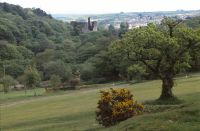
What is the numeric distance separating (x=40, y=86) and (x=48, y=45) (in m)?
54.9

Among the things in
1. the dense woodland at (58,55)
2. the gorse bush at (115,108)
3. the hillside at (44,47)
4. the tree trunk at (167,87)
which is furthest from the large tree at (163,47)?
the hillside at (44,47)

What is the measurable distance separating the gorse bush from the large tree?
23.9ft

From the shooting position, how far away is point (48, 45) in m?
137

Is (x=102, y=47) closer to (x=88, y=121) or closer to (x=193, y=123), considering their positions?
(x=88, y=121)

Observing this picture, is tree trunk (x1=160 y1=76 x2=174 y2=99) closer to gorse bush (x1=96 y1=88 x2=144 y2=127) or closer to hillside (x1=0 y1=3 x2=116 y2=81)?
gorse bush (x1=96 y1=88 x2=144 y2=127)

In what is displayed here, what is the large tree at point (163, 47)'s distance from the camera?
1078 inches

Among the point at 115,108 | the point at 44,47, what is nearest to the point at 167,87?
the point at 115,108

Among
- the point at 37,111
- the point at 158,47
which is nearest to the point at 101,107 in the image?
the point at 158,47

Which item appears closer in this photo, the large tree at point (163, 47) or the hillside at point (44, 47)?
the large tree at point (163, 47)

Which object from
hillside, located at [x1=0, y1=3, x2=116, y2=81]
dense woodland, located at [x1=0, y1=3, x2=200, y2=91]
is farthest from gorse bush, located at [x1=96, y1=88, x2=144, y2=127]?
hillside, located at [x1=0, y1=3, x2=116, y2=81]

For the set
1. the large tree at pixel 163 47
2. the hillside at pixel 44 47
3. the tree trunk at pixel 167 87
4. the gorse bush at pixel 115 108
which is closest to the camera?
the gorse bush at pixel 115 108

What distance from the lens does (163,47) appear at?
90.1 ft

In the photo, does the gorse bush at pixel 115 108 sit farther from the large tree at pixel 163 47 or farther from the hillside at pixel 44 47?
the hillside at pixel 44 47

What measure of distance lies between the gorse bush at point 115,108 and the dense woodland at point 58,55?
8533mm
